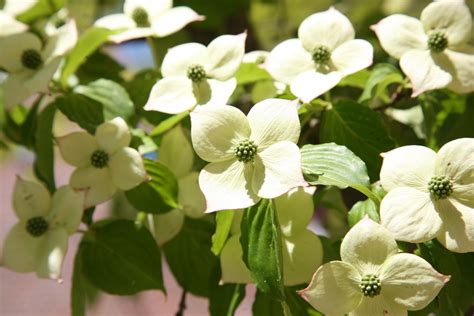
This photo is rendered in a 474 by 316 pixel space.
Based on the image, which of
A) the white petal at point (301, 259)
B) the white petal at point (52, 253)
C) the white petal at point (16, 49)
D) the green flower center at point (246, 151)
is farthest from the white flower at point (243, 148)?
the white petal at point (16, 49)

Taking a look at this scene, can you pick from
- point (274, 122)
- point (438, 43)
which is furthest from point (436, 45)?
point (274, 122)

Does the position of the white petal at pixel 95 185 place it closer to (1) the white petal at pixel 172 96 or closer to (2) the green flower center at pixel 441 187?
(1) the white petal at pixel 172 96

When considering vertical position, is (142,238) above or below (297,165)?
below

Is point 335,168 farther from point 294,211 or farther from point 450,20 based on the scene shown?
point 450,20

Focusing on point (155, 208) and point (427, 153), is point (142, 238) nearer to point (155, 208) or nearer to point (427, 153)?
point (155, 208)

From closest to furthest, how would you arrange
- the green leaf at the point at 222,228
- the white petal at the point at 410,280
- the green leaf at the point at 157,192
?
the white petal at the point at 410,280 < the green leaf at the point at 222,228 < the green leaf at the point at 157,192

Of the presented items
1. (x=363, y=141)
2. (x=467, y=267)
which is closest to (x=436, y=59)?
(x=363, y=141)
